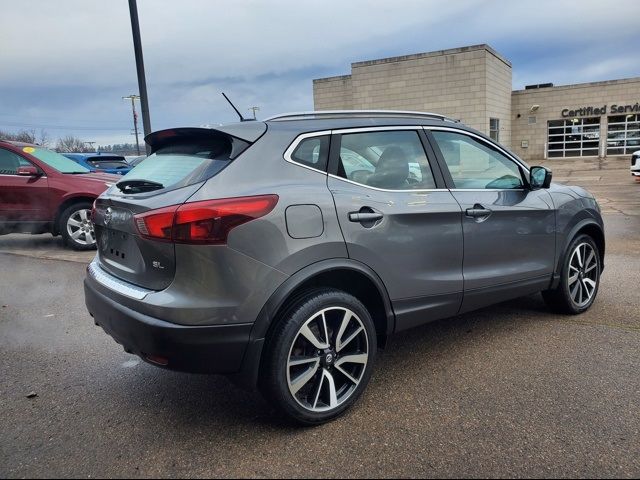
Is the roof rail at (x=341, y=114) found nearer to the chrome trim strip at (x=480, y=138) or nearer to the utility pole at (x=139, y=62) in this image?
the chrome trim strip at (x=480, y=138)

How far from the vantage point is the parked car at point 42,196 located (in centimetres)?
788

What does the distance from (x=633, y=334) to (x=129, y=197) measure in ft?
12.4

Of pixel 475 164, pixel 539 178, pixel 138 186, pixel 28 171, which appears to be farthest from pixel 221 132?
pixel 28 171

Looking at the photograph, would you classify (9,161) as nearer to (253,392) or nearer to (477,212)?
(253,392)

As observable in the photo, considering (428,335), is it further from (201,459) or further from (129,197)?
(129,197)

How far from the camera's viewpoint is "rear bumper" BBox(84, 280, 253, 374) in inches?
99.6

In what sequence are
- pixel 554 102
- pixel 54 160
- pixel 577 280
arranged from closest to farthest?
pixel 577 280, pixel 54 160, pixel 554 102

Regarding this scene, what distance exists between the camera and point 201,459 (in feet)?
8.50

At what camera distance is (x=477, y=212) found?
3580 mm

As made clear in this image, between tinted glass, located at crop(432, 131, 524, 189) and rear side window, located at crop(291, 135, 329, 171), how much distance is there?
3.20ft

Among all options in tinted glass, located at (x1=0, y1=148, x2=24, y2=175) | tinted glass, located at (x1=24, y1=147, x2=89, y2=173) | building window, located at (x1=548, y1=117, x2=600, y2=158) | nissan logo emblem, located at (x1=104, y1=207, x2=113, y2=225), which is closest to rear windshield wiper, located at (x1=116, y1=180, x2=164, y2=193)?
nissan logo emblem, located at (x1=104, y1=207, x2=113, y2=225)

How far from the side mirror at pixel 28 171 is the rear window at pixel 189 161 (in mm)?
5405

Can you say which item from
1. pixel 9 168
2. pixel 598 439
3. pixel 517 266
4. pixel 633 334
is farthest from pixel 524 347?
pixel 9 168

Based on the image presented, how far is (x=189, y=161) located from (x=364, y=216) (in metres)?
1.04
